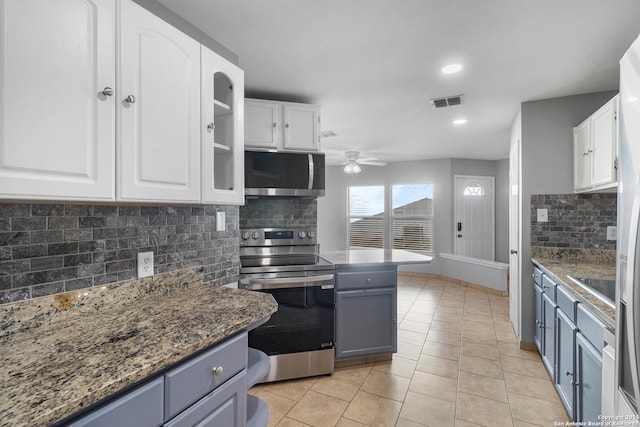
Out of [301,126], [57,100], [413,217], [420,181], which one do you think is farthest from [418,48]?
[413,217]

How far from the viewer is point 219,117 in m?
1.68

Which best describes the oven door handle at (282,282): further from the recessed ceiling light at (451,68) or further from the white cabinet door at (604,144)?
the white cabinet door at (604,144)

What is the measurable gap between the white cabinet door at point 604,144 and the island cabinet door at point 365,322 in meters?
1.70

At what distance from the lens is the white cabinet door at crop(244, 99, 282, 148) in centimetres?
261

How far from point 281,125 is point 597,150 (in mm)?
2467

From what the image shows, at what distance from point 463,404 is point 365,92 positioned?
8.23ft

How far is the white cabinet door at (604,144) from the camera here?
203cm

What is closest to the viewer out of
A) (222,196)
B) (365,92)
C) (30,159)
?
(30,159)

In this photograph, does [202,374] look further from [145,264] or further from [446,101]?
[446,101]

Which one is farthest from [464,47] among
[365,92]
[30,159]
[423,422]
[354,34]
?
[423,422]

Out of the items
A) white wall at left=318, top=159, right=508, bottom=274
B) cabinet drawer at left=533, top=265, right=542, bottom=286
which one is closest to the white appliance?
cabinet drawer at left=533, top=265, right=542, bottom=286

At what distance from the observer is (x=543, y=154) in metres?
2.77

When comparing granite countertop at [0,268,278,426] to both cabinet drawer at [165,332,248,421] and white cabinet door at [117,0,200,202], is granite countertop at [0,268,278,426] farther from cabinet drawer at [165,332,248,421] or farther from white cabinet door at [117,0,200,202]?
white cabinet door at [117,0,200,202]

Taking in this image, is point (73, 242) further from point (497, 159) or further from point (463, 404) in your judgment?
point (497, 159)
